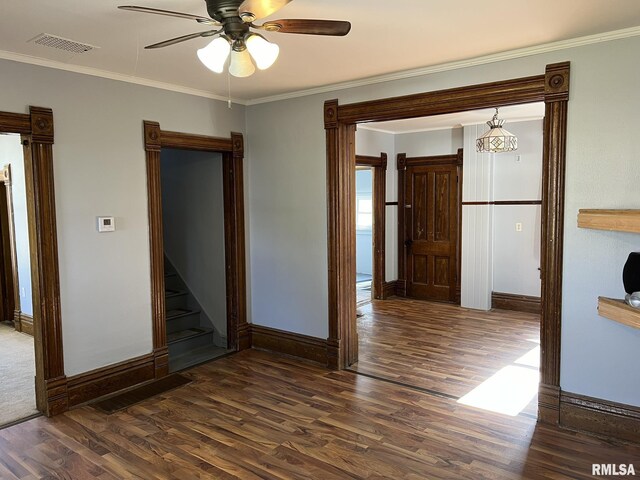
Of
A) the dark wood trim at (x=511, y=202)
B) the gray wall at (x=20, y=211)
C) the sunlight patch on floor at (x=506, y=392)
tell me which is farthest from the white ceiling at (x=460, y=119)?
the gray wall at (x=20, y=211)

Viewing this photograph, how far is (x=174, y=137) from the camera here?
169 inches

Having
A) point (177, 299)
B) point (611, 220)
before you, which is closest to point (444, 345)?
point (611, 220)

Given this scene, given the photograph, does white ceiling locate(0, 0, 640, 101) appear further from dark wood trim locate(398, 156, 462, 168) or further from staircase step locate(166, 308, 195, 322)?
dark wood trim locate(398, 156, 462, 168)

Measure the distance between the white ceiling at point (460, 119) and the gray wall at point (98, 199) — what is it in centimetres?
319

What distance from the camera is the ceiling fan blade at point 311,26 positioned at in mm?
2115

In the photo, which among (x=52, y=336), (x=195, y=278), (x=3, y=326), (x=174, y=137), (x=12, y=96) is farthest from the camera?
(x=3, y=326)

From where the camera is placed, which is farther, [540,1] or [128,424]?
[128,424]

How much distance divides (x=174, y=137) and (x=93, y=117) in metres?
0.73

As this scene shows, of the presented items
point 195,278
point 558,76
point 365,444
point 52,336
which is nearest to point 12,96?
point 52,336

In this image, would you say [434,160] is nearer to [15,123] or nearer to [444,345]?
[444,345]

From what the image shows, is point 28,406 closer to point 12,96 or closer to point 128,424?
point 128,424

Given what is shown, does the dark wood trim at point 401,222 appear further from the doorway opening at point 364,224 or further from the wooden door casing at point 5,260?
the wooden door casing at point 5,260

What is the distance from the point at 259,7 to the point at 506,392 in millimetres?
3416

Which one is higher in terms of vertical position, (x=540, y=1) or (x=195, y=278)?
(x=540, y=1)
